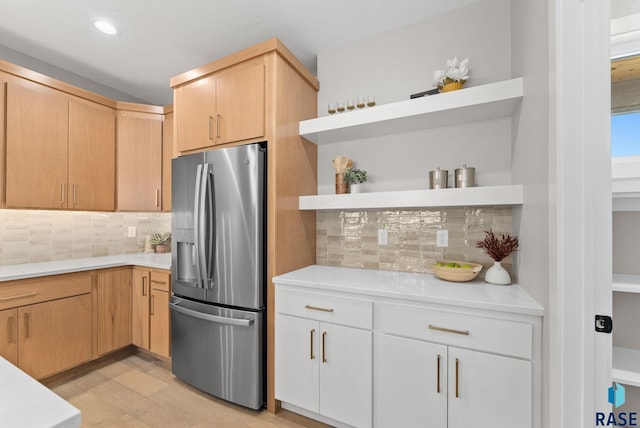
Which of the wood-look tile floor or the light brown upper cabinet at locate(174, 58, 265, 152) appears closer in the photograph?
the wood-look tile floor

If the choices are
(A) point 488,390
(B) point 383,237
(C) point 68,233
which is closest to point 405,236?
(B) point 383,237

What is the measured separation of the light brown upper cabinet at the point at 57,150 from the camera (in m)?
2.15

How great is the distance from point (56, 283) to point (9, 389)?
2.10 m

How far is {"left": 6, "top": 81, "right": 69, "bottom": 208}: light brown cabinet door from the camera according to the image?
213 centimetres

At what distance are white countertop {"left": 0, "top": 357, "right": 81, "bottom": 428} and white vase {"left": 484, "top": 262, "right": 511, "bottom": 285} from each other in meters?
1.86

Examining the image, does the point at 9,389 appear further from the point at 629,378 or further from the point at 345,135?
the point at 345,135

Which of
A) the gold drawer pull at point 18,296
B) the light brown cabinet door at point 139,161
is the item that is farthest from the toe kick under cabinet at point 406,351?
the light brown cabinet door at point 139,161

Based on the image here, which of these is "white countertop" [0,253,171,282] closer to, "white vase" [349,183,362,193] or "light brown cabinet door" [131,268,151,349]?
"light brown cabinet door" [131,268,151,349]

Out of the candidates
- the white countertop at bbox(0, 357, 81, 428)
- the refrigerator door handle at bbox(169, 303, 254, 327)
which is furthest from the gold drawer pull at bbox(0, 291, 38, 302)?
the white countertop at bbox(0, 357, 81, 428)

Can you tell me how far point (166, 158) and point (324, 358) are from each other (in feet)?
8.55

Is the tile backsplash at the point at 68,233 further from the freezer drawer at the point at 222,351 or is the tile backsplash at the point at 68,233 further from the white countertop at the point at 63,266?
the freezer drawer at the point at 222,351

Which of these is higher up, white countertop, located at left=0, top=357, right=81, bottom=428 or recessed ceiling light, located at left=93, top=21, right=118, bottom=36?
recessed ceiling light, located at left=93, top=21, right=118, bottom=36

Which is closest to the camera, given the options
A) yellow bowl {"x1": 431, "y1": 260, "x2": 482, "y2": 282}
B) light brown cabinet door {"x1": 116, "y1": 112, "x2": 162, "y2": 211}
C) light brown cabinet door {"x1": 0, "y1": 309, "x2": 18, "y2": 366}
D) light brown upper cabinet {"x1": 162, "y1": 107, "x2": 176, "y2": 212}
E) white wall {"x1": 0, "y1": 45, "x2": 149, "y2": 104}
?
yellow bowl {"x1": 431, "y1": 260, "x2": 482, "y2": 282}

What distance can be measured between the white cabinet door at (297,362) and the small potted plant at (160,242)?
A: 2.06 m
